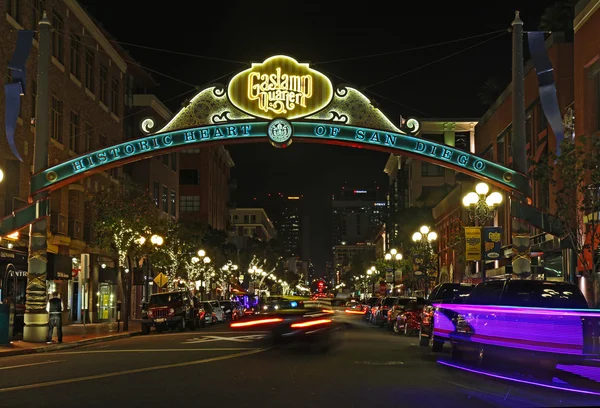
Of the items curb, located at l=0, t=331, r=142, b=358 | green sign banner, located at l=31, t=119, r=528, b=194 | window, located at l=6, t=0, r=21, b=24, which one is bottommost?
curb, located at l=0, t=331, r=142, b=358

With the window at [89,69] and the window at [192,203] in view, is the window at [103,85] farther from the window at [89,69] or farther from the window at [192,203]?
the window at [192,203]

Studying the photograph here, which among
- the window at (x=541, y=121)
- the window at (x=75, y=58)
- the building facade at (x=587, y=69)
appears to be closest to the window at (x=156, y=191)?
the window at (x=75, y=58)

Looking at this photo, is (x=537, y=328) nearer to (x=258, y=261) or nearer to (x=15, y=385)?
(x=15, y=385)

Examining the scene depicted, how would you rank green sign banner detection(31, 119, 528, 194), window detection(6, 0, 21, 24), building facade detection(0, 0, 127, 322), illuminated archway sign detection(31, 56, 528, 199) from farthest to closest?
building facade detection(0, 0, 127, 322) < window detection(6, 0, 21, 24) < illuminated archway sign detection(31, 56, 528, 199) < green sign banner detection(31, 119, 528, 194)

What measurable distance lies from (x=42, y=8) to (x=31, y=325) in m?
17.5

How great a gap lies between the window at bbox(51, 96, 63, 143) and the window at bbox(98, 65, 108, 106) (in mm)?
8747

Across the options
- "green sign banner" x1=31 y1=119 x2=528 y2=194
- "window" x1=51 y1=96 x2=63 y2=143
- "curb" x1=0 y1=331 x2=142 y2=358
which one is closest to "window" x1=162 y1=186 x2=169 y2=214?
"window" x1=51 y1=96 x2=63 y2=143


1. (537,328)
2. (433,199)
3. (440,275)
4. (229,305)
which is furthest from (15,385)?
(433,199)

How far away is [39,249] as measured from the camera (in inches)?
1196

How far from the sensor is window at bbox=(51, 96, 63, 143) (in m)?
43.0

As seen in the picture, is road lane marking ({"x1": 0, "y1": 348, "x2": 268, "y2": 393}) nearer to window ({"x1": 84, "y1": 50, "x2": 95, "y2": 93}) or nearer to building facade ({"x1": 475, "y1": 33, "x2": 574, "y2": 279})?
building facade ({"x1": 475, "y1": 33, "x2": 574, "y2": 279})

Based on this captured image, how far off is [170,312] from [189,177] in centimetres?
5959

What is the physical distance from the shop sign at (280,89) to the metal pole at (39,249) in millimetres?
6726

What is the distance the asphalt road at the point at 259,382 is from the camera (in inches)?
491
